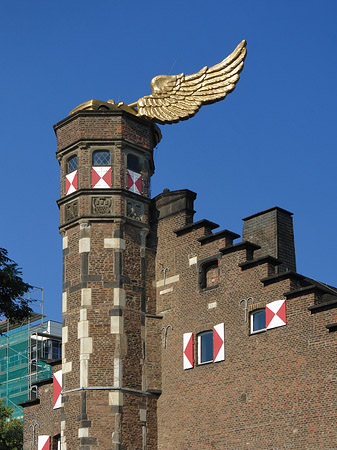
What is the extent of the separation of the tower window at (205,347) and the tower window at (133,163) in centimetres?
625

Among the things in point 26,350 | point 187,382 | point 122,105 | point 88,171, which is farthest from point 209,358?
point 26,350

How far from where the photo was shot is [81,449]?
2802 centimetres

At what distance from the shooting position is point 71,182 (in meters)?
31.2

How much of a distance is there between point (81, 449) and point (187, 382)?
3983 millimetres

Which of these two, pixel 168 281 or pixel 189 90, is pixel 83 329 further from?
pixel 189 90

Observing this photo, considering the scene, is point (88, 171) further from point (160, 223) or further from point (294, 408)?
point (294, 408)

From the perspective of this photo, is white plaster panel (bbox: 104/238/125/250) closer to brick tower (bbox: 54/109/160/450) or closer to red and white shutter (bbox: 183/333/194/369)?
brick tower (bbox: 54/109/160/450)

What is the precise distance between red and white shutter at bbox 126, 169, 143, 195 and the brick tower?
0.11 feet

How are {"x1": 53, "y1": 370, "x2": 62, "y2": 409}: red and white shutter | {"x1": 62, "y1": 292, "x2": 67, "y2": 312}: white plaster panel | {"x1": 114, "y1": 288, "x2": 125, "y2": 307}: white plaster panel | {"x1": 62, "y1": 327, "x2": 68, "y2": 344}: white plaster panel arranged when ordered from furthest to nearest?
{"x1": 53, "y1": 370, "x2": 62, "y2": 409}: red and white shutter < {"x1": 62, "y1": 292, "x2": 67, "y2": 312}: white plaster panel < {"x1": 62, "y1": 327, "x2": 68, "y2": 344}: white plaster panel < {"x1": 114, "y1": 288, "x2": 125, "y2": 307}: white plaster panel

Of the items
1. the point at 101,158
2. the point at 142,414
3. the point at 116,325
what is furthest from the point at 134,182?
the point at 142,414

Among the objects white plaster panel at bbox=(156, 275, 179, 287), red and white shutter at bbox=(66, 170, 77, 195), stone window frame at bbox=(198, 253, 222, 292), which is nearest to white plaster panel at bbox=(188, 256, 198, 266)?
stone window frame at bbox=(198, 253, 222, 292)

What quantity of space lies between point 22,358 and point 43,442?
3752 cm

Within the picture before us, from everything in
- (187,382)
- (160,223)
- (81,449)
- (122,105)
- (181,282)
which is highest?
(122,105)

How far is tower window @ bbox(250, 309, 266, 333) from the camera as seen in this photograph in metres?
27.7
